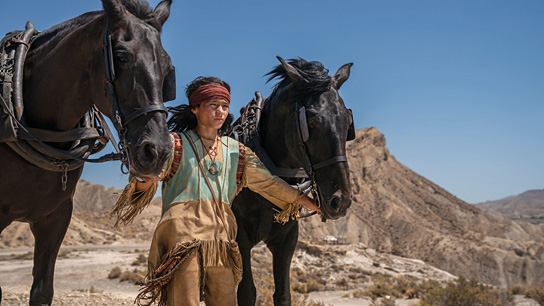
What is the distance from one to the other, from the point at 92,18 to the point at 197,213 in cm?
155

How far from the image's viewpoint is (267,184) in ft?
9.98

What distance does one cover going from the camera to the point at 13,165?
9.98ft

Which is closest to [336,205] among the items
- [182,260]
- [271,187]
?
[271,187]

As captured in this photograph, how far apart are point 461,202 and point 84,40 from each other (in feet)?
192

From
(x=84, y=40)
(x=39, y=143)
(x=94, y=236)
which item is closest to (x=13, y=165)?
(x=39, y=143)

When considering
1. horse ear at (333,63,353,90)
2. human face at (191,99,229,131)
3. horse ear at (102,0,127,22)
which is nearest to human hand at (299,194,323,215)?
human face at (191,99,229,131)

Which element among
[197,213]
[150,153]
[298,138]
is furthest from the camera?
[298,138]

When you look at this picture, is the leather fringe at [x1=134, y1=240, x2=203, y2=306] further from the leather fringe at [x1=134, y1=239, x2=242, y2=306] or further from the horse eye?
the horse eye

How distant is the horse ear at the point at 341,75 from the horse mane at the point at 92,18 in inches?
63.2

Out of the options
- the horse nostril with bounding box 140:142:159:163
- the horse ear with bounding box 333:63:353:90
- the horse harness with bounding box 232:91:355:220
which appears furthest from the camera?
the horse ear with bounding box 333:63:353:90

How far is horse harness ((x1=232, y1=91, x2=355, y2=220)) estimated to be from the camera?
3.28 m

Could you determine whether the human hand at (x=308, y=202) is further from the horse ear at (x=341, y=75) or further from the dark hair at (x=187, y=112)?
the horse ear at (x=341, y=75)

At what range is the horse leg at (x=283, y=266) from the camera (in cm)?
388

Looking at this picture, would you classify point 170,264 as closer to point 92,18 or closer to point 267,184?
point 267,184
